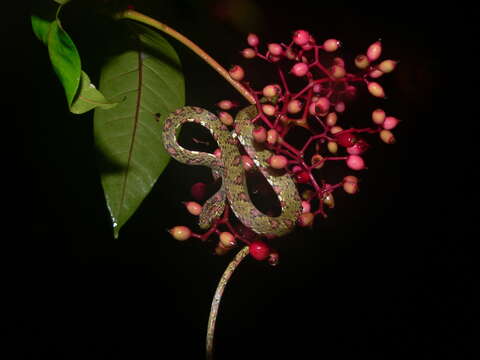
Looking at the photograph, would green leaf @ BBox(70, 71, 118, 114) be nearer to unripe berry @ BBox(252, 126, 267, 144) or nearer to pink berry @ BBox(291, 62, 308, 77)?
unripe berry @ BBox(252, 126, 267, 144)

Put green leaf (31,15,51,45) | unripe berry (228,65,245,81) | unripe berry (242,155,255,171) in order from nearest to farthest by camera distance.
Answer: green leaf (31,15,51,45), unripe berry (228,65,245,81), unripe berry (242,155,255,171)

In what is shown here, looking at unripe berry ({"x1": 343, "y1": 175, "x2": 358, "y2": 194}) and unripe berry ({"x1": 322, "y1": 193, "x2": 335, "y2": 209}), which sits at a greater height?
unripe berry ({"x1": 343, "y1": 175, "x2": 358, "y2": 194})

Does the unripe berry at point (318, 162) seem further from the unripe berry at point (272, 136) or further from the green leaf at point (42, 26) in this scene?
the green leaf at point (42, 26)

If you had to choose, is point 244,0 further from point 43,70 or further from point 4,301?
point 4,301

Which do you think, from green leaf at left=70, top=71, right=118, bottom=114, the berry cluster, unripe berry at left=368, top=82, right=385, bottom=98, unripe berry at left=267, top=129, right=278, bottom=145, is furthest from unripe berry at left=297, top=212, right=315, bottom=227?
green leaf at left=70, top=71, right=118, bottom=114

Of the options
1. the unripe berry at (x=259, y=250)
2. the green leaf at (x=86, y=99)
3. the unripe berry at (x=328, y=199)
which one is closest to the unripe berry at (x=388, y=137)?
the unripe berry at (x=328, y=199)
